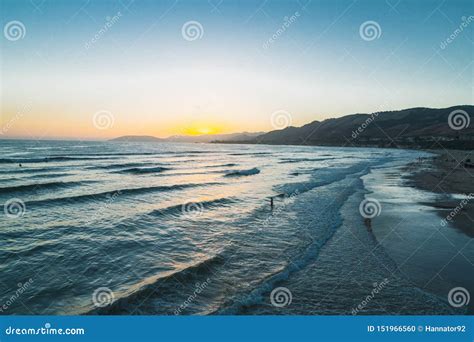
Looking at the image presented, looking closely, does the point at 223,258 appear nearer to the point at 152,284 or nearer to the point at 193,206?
the point at 152,284

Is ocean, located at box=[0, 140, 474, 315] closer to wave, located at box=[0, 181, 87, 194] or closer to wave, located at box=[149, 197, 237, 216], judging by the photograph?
wave, located at box=[149, 197, 237, 216]

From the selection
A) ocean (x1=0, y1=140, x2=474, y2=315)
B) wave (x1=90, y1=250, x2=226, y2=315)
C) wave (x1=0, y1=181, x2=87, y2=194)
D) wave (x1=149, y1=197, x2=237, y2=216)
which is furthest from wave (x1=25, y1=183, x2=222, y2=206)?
wave (x1=90, y1=250, x2=226, y2=315)

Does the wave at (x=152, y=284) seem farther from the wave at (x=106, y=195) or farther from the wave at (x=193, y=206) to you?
the wave at (x=106, y=195)

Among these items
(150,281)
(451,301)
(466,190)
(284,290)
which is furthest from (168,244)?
(466,190)

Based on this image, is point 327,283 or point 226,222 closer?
point 327,283

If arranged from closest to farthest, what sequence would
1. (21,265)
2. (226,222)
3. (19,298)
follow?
1. (19,298)
2. (21,265)
3. (226,222)

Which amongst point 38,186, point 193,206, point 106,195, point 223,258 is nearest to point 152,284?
point 223,258

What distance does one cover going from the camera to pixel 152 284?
8102 millimetres

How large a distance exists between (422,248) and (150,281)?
9.24 metres

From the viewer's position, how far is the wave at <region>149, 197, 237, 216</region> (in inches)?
671

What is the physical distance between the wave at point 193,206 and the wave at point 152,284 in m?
7.50

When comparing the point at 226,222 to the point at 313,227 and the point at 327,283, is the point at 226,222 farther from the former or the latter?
the point at 327,283

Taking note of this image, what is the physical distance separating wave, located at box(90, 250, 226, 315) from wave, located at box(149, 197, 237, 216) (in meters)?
7.50

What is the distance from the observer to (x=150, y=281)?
27.2ft
